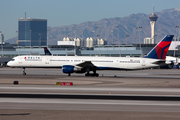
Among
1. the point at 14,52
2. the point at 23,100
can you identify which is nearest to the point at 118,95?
the point at 23,100

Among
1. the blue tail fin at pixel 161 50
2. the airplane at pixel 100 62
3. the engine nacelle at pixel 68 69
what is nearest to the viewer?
the engine nacelle at pixel 68 69

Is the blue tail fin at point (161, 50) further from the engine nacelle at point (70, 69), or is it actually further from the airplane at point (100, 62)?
the engine nacelle at point (70, 69)

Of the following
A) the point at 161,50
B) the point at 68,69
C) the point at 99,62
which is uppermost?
the point at 161,50

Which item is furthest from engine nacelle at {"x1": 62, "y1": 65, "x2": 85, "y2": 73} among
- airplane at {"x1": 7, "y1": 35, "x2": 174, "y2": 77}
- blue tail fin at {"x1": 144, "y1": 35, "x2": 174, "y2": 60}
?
blue tail fin at {"x1": 144, "y1": 35, "x2": 174, "y2": 60}

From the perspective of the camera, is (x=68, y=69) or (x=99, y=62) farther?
(x=99, y=62)

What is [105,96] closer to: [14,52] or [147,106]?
[147,106]

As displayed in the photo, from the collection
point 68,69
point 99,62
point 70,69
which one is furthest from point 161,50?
point 68,69

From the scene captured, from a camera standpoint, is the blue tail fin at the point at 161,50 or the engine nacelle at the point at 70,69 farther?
the blue tail fin at the point at 161,50

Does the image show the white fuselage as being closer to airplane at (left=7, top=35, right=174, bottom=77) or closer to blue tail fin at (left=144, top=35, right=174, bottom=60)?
airplane at (left=7, top=35, right=174, bottom=77)

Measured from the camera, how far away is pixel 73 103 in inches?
1078

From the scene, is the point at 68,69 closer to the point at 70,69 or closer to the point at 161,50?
the point at 70,69

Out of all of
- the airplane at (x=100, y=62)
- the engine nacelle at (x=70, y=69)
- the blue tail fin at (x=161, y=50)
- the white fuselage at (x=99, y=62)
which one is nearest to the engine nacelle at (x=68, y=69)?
the engine nacelle at (x=70, y=69)

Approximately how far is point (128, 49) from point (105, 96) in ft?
452

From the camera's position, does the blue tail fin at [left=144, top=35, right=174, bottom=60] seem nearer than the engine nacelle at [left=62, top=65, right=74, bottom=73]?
No
